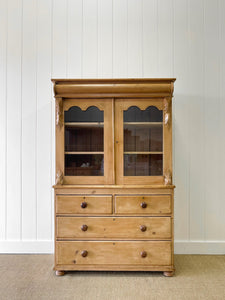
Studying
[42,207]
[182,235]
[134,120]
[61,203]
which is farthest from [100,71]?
[182,235]

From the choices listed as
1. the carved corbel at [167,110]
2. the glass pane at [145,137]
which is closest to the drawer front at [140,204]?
the glass pane at [145,137]

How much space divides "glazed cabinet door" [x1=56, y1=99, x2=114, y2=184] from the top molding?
10 cm

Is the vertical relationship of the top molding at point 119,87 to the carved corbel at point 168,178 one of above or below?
above

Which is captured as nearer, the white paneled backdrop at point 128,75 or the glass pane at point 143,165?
the glass pane at point 143,165

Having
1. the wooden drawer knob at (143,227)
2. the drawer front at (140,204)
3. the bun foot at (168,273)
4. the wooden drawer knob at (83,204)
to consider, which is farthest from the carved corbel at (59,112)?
the bun foot at (168,273)

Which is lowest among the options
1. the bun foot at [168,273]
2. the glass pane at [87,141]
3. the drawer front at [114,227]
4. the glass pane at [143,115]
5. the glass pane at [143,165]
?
the bun foot at [168,273]

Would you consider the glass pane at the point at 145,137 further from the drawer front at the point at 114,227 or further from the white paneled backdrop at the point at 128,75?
the white paneled backdrop at the point at 128,75

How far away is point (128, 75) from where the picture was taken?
97.4 inches

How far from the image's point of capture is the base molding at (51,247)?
8.02ft

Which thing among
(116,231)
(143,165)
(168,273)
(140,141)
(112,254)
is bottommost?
(168,273)

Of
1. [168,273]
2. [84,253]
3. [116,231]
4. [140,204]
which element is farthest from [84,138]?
[168,273]

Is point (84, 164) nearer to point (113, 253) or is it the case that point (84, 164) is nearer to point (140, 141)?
point (140, 141)

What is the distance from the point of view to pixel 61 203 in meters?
2.00

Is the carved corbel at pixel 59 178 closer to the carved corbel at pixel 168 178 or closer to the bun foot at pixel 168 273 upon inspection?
the carved corbel at pixel 168 178
